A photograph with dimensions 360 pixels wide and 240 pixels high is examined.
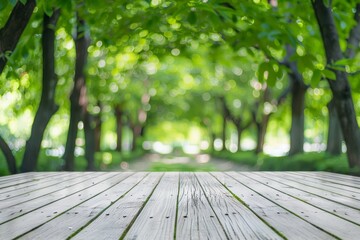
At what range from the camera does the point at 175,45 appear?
32.0 feet

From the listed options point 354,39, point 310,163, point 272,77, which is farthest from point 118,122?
point 272,77

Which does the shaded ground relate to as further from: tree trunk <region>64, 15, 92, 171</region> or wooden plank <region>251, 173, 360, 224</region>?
wooden plank <region>251, 173, 360, 224</region>

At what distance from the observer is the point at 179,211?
341 cm

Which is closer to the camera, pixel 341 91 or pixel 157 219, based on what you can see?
pixel 157 219

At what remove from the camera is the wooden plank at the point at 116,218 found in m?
2.60

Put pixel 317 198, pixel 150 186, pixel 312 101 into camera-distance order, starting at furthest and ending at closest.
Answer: pixel 312 101 < pixel 150 186 < pixel 317 198

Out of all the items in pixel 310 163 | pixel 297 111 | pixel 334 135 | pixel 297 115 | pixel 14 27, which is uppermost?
pixel 297 111

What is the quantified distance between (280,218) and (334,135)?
11.8 metres

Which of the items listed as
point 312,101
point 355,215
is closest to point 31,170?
point 355,215

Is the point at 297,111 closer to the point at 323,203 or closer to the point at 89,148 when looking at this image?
the point at 89,148

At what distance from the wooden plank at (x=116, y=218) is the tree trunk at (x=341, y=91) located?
4116 mm

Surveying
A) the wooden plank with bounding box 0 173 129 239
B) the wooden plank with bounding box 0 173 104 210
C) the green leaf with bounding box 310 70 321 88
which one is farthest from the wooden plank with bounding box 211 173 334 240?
the wooden plank with bounding box 0 173 104 210

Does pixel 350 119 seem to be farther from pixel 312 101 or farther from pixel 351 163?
pixel 312 101

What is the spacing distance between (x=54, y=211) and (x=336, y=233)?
6.66ft
